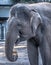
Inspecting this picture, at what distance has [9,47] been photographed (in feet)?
9.89

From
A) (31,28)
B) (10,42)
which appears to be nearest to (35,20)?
(31,28)

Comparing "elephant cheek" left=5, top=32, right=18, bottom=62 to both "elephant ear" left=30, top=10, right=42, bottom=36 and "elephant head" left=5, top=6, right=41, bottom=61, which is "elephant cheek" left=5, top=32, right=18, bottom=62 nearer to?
"elephant head" left=5, top=6, right=41, bottom=61

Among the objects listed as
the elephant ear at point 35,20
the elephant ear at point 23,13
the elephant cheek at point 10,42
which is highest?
the elephant ear at point 23,13

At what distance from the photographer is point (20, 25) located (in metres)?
3.12

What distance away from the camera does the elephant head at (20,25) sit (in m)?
3.03

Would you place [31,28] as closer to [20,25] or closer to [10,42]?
[20,25]

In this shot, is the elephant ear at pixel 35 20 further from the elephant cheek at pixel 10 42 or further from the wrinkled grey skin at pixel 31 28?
the elephant cheek at pixel 10 42

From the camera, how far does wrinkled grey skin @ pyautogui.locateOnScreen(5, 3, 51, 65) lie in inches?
120

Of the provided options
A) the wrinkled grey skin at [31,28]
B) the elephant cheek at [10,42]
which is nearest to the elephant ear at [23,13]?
the wrinkled grey skin at [31,28]

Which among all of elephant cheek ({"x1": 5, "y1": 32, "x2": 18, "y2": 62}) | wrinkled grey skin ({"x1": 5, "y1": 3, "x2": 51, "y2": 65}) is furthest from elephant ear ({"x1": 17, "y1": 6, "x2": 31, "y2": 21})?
elephant cheek ({"x1": 5, "y1": 32, "x2": 18, "y2": 62})

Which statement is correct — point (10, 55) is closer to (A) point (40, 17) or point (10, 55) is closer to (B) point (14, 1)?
(A) point (40, 17)

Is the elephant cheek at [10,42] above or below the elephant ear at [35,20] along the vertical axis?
below

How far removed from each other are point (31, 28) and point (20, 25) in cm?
11

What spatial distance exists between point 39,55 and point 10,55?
0.57 m
